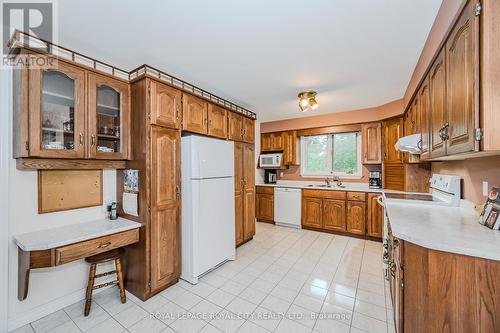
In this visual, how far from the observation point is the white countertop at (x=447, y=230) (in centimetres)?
103

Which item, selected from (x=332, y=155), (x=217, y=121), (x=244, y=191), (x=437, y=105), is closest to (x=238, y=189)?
(x=244, y=191)

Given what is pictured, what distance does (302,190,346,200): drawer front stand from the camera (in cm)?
394

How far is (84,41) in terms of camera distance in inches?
72.2

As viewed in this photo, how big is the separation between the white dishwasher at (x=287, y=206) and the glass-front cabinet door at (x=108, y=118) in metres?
3.18

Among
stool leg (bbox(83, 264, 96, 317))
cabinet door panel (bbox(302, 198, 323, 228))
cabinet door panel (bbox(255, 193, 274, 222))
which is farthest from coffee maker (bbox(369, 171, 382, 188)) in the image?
stool leg (bbox(83, 264, 96, 317))

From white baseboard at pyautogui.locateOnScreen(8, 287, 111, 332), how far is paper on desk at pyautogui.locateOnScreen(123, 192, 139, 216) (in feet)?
2.87

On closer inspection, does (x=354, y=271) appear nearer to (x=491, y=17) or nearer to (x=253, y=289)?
(x=253, y=289)

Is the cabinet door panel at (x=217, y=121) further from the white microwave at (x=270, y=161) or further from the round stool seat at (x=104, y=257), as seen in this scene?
the white microwave at (x=270, y=161)

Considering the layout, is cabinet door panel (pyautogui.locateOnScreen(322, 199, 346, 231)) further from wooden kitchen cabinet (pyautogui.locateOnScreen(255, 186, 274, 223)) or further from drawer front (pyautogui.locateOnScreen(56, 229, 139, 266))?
drawer front (pyautogui.locateOnScreen(56, 229, 139, 266))

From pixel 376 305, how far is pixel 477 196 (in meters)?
1.29

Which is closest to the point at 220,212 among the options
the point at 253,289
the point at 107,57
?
the point at 253,289

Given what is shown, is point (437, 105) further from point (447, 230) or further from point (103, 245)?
point (103, 245)

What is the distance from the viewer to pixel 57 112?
70.7 inches

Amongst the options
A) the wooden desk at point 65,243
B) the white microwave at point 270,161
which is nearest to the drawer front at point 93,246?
the wooden desk at point 65,243
